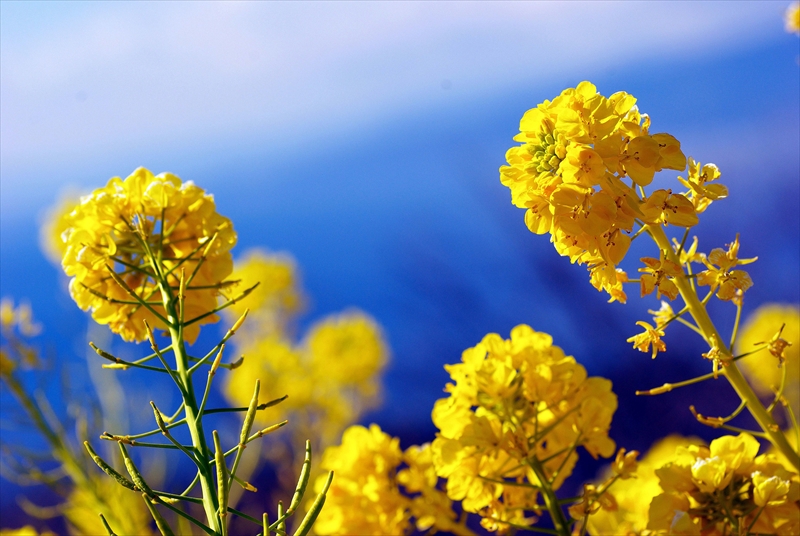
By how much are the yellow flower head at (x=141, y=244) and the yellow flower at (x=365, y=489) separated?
0.38m

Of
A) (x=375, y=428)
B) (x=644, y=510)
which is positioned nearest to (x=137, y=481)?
(x=375, y=428)

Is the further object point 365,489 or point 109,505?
point 109,505

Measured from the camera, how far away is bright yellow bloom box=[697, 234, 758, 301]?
74 centimetres

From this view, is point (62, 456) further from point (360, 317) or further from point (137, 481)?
point (360, 317)

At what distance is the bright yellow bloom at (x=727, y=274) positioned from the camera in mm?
740

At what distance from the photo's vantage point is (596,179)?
701mm

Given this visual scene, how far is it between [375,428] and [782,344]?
66cm

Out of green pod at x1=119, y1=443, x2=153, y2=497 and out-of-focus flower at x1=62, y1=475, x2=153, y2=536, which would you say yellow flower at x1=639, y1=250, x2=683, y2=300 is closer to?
green pod at x1=119, y1=443, x2=153, y2=497

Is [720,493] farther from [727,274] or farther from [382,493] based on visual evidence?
[382,493]

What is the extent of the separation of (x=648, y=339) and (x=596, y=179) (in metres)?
0.20

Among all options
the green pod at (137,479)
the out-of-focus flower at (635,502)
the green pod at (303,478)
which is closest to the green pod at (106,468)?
the green pod at (137,479)

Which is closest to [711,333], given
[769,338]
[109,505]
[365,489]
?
[365,489]

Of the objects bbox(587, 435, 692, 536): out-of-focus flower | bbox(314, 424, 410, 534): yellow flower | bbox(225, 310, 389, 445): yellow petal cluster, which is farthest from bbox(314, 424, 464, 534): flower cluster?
bbox(225, 310, 389, 445): yellow petal cluster

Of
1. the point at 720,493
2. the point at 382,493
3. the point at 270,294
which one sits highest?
the point at 270,294
